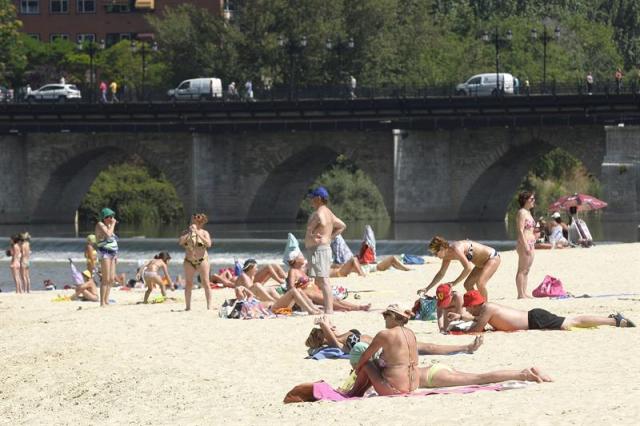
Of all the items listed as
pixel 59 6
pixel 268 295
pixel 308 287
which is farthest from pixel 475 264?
pixel 59 6

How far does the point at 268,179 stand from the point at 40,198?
9.91 m

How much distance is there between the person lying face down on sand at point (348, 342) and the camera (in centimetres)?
2244

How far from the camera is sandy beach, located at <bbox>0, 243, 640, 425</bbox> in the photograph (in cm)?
1898

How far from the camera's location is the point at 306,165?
80.3m

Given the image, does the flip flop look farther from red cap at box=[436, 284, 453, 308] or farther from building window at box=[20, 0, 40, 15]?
building window at box=[20, 0, 40, 15]

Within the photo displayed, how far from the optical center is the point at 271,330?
85.4 feet

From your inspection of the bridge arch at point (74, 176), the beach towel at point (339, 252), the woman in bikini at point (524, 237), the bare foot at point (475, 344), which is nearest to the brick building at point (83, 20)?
the bridge arch at point (74, 176)

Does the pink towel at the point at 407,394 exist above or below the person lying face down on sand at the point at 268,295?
below

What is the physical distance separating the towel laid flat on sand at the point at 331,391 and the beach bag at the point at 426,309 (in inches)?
247

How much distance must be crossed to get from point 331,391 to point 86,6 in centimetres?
9000

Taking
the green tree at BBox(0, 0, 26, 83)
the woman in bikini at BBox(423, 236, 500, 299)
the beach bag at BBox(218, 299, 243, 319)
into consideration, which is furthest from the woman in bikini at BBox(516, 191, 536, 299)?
the green tree at BBox(0, 0, 26, 83)

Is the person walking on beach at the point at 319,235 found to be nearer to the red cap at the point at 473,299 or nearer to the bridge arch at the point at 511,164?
the red cap at the point at 473,299

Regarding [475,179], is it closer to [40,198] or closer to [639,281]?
[40,198]

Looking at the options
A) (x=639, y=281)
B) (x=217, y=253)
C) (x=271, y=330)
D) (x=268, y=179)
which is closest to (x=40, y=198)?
(x=268, y=179)
